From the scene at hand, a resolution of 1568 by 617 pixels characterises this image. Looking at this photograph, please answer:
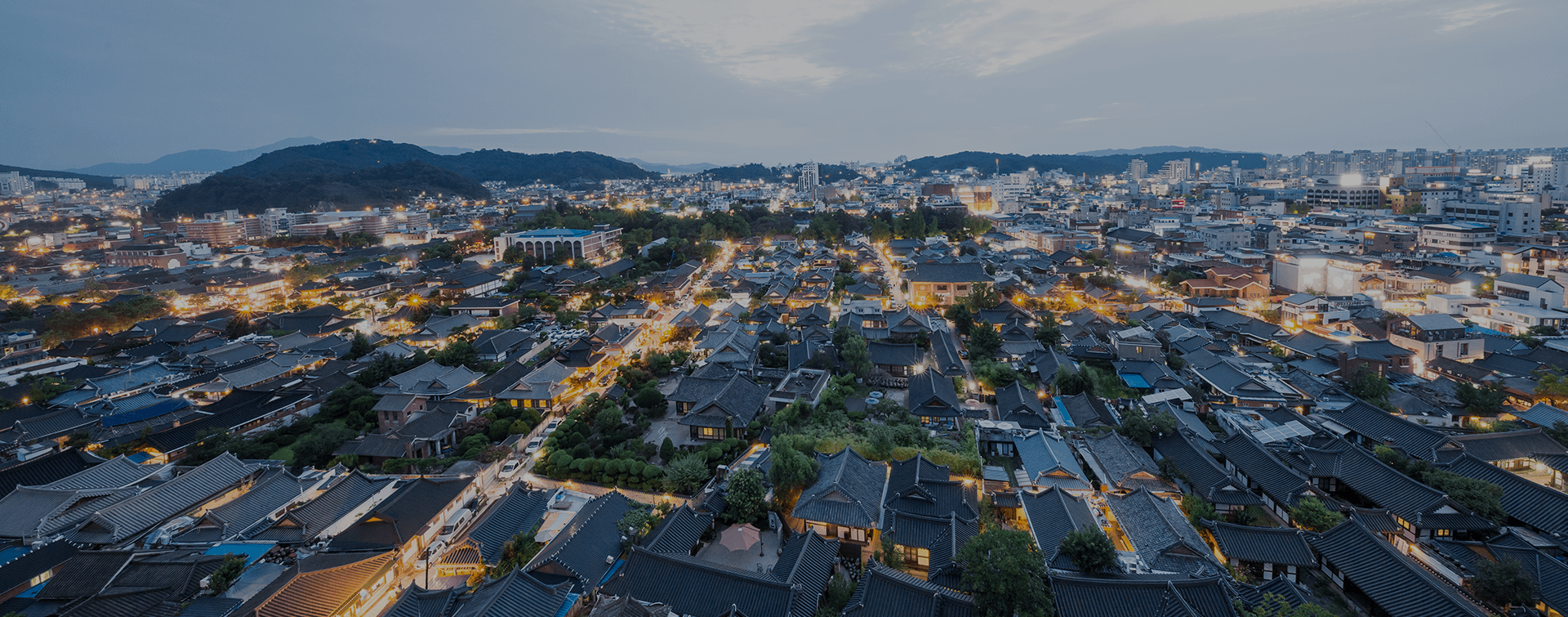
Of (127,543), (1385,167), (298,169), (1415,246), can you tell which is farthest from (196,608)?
(1385,167)

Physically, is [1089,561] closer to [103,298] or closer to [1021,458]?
[1021,458]

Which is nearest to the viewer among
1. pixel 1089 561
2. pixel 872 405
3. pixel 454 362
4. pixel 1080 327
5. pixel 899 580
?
pixel 899 580

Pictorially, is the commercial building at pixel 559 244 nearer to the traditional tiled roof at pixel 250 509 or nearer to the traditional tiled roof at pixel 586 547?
the traditional tiled roof at pixel 250 509

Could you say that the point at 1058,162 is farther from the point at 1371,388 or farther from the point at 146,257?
the point at 146,257

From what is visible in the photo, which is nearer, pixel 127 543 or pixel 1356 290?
pixel 127 543

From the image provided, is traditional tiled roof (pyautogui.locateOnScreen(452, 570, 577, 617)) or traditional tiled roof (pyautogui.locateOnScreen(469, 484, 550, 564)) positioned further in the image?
traditional tiled roof (pyautogui.locateOnScreen(469, 484, 550, 564))

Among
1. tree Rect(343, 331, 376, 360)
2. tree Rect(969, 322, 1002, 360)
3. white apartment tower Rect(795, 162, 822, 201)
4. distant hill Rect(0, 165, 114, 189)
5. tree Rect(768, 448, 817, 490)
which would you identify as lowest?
tree Rect(768, 448, 817, 490)

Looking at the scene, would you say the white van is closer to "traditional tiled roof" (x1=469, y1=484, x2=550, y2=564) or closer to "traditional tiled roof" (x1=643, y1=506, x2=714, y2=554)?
"traditional tiled roof" (x1=469, y1=484, x2=550, y2=564)

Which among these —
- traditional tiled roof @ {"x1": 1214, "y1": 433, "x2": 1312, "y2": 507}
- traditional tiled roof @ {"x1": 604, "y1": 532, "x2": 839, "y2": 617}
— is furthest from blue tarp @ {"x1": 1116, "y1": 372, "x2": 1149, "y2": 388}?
traditional tiled roof @ {"x1": 604, "y1": 532, "x2": 839, "y2": 617}
